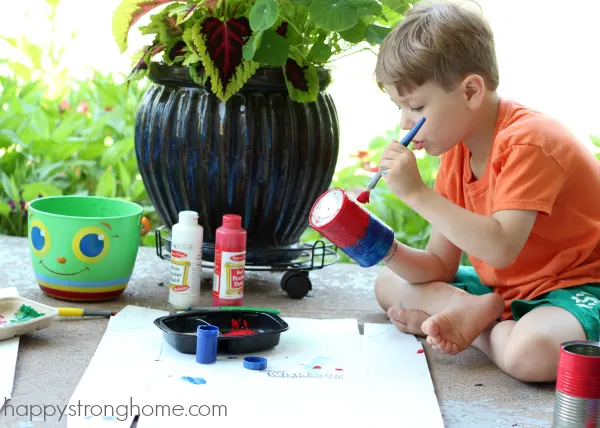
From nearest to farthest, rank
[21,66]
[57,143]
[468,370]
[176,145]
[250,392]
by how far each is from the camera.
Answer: [250,392] → [468,370] → [176,145] → [57,143] → [21,66]

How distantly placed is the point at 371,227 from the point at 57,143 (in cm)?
A: 116

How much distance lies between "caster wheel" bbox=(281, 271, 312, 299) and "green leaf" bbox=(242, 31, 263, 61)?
0.48m

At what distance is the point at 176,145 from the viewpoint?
5.89 feet

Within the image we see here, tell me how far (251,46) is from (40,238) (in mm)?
563

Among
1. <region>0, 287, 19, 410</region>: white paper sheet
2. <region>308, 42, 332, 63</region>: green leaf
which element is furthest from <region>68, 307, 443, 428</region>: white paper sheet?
<region>308, 42, 332, 63</region>: green leaf

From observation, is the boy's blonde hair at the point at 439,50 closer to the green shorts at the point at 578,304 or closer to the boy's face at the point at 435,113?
the boy's face at the point at 435,113

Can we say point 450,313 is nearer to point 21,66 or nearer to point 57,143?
point 57,143

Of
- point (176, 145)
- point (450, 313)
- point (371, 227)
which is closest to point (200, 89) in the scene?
point (176, 145)

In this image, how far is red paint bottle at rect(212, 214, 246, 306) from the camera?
168cm

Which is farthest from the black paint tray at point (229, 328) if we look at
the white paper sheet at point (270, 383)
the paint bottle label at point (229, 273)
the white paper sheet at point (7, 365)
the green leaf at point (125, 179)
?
the green leaf at point (125, 179)

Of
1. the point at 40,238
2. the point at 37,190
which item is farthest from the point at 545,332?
the point at 37,190

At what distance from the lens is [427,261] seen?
171cm

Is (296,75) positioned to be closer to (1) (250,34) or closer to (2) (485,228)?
(1) (250,34)

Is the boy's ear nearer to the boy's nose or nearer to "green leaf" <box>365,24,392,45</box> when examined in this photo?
the boy's nose
